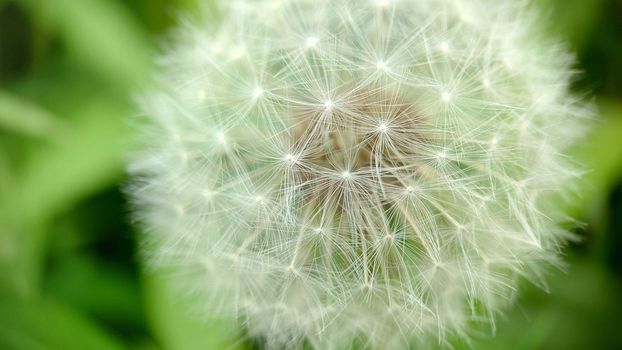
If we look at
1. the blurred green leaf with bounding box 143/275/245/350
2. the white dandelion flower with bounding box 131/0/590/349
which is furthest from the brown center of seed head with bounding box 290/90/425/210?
the blurred green leaf with bounding box 143/275/245/350

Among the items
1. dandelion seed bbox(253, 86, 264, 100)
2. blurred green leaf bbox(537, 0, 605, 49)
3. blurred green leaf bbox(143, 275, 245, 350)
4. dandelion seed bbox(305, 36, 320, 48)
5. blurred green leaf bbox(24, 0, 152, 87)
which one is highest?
blurred green leaf bbox(24, 0, 152, 87)

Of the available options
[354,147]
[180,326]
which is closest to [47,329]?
[180,326]

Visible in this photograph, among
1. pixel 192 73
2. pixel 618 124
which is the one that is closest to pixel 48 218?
pixel 192 73

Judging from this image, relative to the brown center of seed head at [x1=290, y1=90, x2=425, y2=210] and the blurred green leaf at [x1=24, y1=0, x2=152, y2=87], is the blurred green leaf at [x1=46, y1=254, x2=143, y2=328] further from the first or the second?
the brown center of seed head at [x1=290, y1=90, x2=425, y2=210]

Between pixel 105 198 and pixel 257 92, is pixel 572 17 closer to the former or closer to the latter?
pixel 257 92

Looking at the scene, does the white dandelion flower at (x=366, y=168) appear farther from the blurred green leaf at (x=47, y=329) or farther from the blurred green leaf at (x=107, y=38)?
the blurred green leaf at (x=107, y=38)
